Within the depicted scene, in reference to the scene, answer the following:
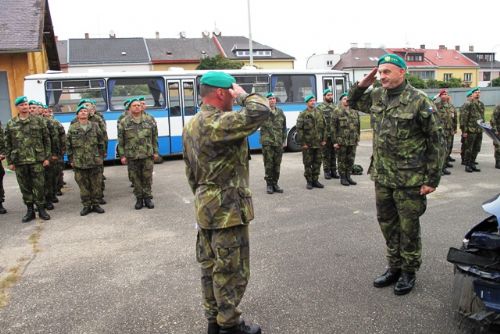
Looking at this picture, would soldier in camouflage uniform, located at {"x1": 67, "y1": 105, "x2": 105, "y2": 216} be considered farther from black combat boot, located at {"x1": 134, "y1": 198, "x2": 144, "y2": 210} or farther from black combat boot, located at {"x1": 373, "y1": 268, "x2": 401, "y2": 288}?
black combat boot, located at {"x1": 373, "y1": 268, "x2": 401, "y2": 288}

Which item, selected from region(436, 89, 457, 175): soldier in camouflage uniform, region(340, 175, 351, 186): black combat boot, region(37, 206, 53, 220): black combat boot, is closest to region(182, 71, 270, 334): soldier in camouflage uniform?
region(37, 206, 53, 220): black combat boot

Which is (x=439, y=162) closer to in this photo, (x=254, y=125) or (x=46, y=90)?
(x=254, y=125)

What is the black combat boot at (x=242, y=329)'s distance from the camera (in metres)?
2.96

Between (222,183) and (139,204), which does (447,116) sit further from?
(222,183)

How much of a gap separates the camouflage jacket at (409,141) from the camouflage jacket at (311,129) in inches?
184

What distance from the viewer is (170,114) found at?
13047 millimetres

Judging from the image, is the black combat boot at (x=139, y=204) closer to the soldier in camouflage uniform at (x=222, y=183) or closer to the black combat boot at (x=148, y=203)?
the black combat boot at (x=148, y=203)

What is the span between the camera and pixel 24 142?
22.1 ft

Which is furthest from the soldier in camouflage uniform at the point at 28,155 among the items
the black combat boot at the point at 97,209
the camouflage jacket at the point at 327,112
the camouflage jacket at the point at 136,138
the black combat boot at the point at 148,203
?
the camouflage jacket at the point at 327,112

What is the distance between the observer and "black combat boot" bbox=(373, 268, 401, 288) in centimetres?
385

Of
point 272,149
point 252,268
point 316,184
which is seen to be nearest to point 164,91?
point 272,149

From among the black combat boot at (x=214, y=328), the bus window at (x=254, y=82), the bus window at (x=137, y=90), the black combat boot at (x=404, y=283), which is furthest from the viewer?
the bus window at (x=254, y=82)

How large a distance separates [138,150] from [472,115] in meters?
7.83

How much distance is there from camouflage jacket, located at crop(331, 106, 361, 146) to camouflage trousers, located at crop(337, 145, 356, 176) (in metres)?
0.11
